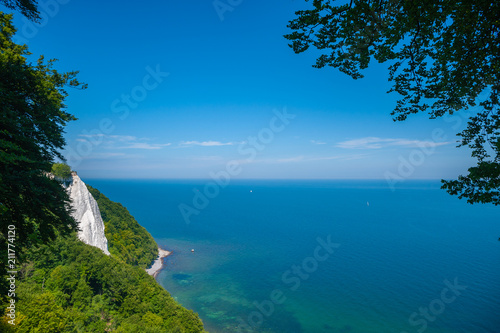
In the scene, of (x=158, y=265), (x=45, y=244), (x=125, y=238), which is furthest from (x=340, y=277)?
(x=45, y=244)

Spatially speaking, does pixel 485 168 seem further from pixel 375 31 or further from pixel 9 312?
pixel 9 312

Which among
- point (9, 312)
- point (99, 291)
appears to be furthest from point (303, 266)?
point (9, 312)

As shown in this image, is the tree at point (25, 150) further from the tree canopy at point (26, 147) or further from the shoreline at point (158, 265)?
the shoreline at point (158, 265)

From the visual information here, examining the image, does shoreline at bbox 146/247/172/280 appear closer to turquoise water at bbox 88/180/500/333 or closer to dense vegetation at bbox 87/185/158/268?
dense vegetation at bbox 87/185/158/268

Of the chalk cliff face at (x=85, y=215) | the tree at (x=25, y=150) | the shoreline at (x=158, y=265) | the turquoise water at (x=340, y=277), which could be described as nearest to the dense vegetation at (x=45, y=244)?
the tree at (x=25, y=150)

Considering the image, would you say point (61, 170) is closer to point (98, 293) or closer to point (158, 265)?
point (98, 293)
